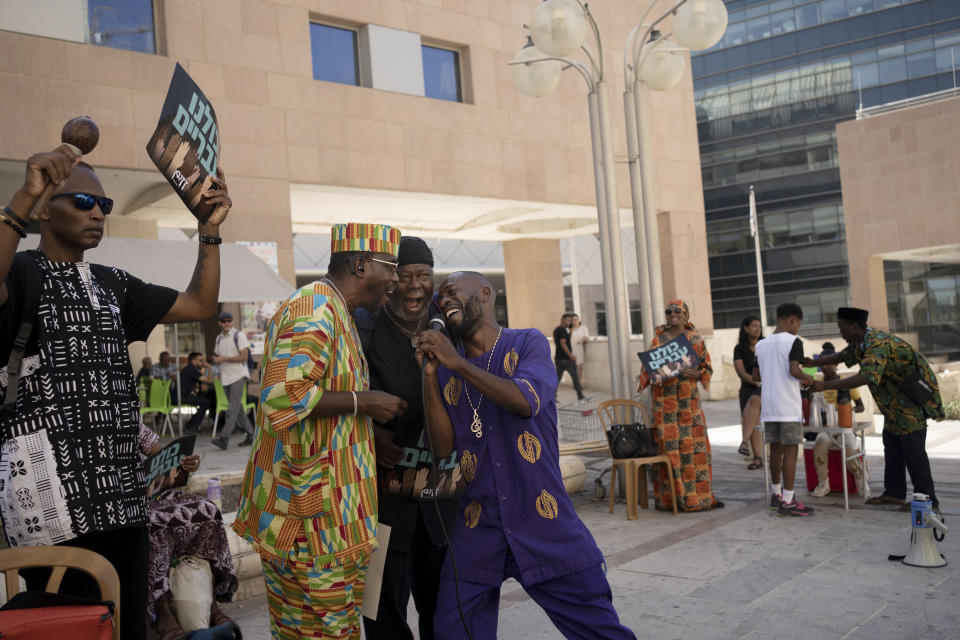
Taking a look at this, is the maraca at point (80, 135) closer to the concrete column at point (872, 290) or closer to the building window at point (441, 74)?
the building window at point (441, 74)

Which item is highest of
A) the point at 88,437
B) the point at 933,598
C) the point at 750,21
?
the point at 750,21

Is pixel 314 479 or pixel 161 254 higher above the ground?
pixel 161 254

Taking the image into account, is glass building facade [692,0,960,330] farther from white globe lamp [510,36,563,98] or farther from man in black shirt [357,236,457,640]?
man in black shirt [357,236,457,640]

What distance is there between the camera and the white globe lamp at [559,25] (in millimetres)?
8008

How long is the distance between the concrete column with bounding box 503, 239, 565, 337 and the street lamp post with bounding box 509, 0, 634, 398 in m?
14.6

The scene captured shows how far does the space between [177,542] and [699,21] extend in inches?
270

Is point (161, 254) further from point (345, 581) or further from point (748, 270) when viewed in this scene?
point (748, 270)

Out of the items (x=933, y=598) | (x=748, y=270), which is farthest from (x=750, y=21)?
(x=933, y=598)

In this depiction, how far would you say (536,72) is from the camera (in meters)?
9.27

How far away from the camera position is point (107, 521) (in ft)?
7.70

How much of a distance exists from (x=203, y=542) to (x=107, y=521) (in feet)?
6.77

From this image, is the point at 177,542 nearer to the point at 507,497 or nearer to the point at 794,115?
the point at 507,497

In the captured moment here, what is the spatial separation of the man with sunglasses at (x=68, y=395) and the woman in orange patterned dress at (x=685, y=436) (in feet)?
18.3

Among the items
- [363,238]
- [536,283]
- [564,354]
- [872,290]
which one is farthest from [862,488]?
[872,290]
